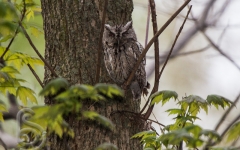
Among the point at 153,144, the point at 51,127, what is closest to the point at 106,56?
the point at 153,144

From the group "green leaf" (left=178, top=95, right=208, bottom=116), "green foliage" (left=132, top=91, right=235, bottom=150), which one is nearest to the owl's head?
"green foliage" (left=132, top=91, right=235, bottom=150)

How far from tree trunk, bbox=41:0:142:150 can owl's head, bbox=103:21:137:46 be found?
5.5 inches

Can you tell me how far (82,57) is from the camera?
2.60 meters

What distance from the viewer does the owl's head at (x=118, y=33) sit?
2835 millimetres

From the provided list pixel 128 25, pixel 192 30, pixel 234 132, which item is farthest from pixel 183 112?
Answer: pixel 192 30

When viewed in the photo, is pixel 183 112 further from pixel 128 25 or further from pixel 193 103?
pixel 128 25

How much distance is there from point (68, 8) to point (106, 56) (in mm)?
540

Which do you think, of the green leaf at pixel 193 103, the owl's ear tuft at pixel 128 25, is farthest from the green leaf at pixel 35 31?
the green leaf at pixel 193 103

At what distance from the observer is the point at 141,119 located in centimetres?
267

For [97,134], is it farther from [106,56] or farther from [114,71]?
[106,56]

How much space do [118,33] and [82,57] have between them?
40 centimetres

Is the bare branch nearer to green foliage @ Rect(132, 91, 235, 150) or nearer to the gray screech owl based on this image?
the gray screech owl

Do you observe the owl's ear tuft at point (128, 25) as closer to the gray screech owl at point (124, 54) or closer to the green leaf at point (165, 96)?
the gray screech owl at point (124, 54)

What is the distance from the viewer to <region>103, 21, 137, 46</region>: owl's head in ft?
9.30
